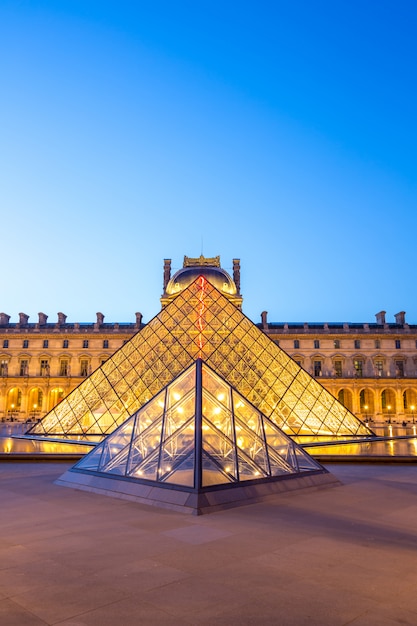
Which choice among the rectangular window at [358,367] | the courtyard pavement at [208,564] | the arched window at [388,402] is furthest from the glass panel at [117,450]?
the arched window at [388,402]

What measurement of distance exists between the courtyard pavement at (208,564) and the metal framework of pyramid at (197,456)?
0.45 m

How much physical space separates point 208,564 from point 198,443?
320 centimetres

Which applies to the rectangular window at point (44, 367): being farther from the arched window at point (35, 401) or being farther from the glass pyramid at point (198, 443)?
the glass pyramid at point (198, 443)

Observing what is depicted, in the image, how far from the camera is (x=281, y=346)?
54312mm

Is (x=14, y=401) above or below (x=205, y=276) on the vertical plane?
below

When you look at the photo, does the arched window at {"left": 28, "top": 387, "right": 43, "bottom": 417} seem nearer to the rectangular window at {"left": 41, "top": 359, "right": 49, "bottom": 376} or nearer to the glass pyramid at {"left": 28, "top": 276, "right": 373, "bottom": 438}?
the rectangular window at {"left": 41, "top": 359, "right": 49, "bottom": 376}

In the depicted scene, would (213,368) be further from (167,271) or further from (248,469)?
(167,271)

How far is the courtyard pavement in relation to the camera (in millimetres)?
3287

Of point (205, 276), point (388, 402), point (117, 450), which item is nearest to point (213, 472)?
point (117, 450)

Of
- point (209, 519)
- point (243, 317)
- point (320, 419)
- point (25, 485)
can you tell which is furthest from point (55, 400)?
point (209, 519)

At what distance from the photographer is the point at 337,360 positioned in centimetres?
5422

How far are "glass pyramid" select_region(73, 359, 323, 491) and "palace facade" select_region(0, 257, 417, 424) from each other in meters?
43.3

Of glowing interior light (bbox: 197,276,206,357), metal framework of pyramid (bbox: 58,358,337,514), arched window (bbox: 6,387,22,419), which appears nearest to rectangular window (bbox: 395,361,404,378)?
glowing interior light (bbox: 197,276,206,357)

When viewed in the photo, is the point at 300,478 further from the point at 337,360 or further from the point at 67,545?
the point at 337,360
